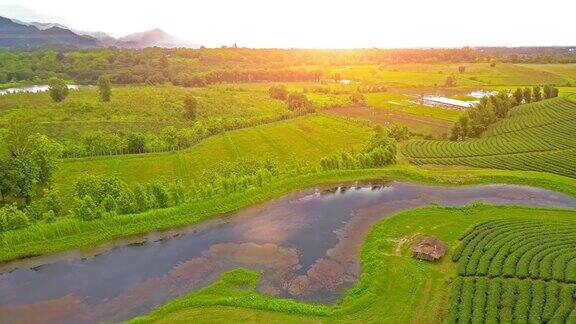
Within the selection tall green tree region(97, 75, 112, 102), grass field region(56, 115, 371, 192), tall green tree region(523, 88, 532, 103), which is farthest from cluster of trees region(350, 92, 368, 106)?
tall green tree region(97, 75, 112, 102)

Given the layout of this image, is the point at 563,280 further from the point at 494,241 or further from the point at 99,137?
the point at 99,137

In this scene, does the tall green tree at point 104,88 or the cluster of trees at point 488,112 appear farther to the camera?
the tall green tree at point 104,88

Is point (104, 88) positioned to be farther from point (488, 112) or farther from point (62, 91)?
point (488, 112)

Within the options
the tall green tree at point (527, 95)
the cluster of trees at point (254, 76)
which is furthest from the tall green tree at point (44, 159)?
the cluster of trees at point (254, 76)

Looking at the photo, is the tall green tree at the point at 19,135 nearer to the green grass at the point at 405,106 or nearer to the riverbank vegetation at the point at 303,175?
the riverbank vegetation at the point at 303,175

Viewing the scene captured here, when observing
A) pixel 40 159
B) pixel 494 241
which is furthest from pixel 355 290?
pixel 40 159

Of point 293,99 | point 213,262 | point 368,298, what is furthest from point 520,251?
point 293,99
